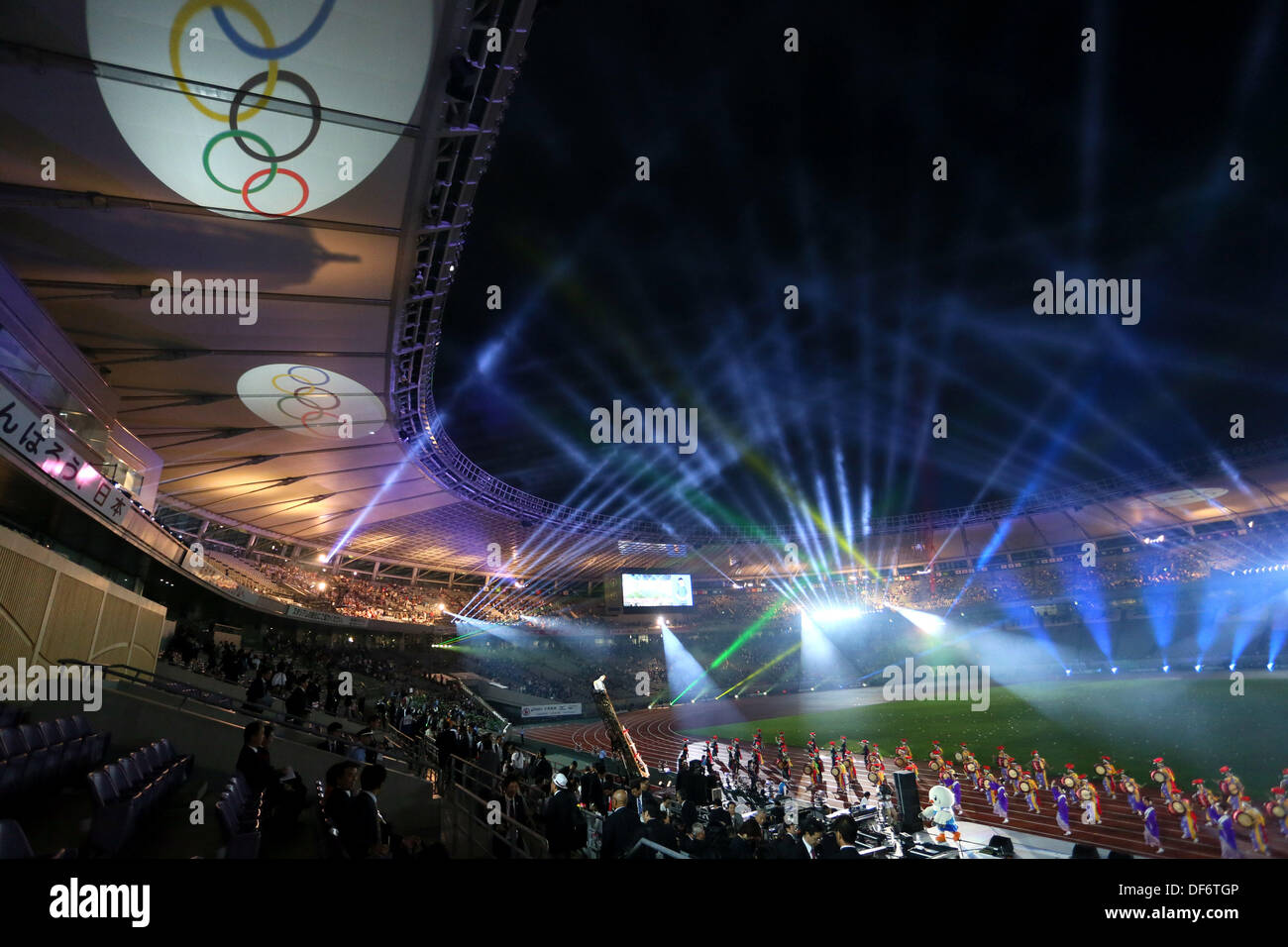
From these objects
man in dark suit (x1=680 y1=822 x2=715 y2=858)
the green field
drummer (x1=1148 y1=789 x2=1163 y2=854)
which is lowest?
the green field

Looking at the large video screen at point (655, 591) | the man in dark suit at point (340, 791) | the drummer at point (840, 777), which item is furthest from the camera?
the large video screen at point (655, 591)

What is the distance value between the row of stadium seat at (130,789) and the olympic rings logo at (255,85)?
8619mm

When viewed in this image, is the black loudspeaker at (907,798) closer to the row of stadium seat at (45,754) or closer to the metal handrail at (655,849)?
the metal handrail at (655,849)

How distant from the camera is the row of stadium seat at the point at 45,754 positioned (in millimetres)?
5762

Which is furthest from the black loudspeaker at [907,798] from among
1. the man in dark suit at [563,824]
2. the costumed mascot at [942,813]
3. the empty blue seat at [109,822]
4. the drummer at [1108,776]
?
the empty blue seat at [109,822]

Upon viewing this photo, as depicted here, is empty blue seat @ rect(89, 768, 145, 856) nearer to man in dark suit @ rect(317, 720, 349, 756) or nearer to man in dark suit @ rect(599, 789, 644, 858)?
man in dark suit @ rect(599, 789, 644, 858)

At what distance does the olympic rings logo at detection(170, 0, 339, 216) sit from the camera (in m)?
7.83

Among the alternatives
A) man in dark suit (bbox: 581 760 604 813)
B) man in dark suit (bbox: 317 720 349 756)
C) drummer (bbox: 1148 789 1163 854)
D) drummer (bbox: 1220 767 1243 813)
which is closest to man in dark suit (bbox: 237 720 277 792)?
man in dark suit (bbox: 317 720 349 756)

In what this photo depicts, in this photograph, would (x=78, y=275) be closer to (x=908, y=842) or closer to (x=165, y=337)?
(x=165, y=337)

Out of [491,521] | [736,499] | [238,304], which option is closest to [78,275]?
[238,304]

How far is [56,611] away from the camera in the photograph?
36.6 feet

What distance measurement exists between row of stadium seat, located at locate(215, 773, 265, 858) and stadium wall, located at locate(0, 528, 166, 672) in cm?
681

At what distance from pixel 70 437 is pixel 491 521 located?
23.8 m

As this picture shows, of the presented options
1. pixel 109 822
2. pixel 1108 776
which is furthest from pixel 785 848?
pixel 1108 776
